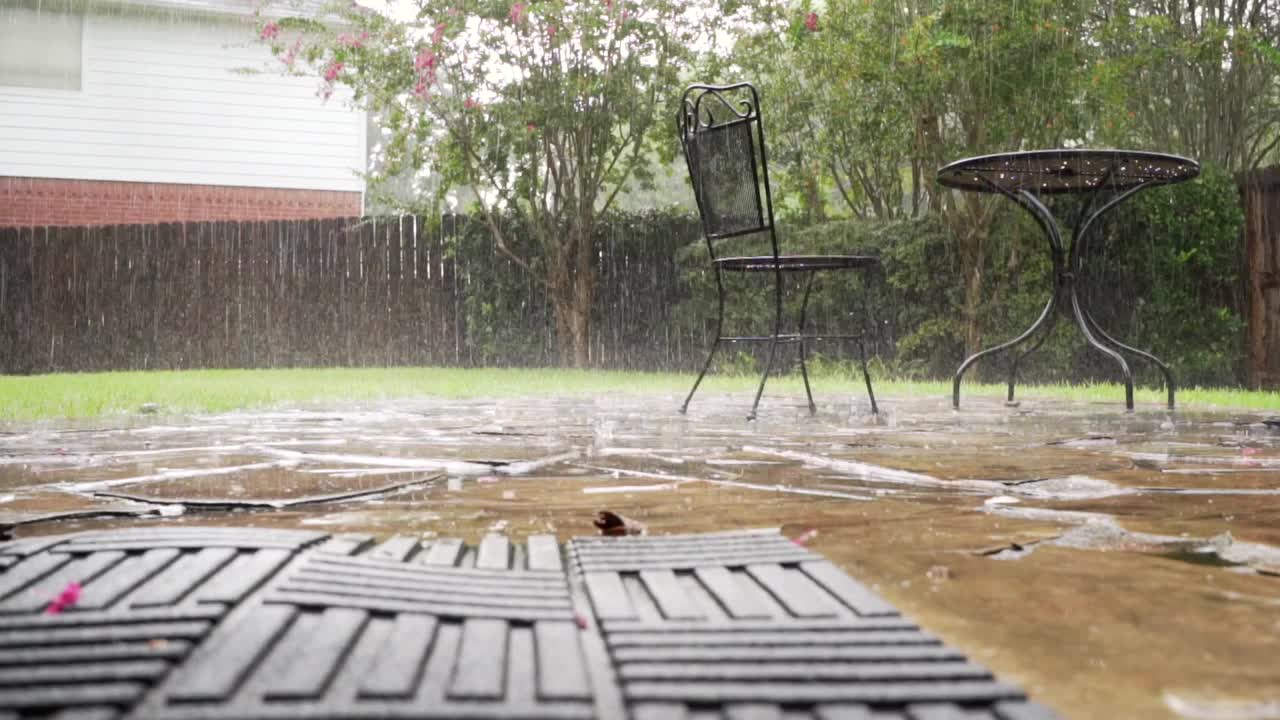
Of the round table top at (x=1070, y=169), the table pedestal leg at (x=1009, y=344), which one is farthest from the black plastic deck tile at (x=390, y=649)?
the table pedestal leg at (x=1009, y=344)

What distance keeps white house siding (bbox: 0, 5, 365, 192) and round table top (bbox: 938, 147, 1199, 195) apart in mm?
10593

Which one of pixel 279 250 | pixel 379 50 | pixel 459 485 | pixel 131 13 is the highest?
pixel 131 13

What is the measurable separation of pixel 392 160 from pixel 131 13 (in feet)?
17.6

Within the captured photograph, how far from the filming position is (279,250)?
11.7 m

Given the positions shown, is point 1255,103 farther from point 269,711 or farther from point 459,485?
point 269,711

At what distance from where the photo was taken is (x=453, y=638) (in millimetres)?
862

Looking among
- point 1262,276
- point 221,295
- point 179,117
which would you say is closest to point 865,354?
point 1262,276

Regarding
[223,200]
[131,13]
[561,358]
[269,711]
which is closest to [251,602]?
[269,711]

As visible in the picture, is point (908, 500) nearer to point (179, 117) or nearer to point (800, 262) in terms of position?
point (800, 262)

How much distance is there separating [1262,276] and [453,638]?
7.26 m

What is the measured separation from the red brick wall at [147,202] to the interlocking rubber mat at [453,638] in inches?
520

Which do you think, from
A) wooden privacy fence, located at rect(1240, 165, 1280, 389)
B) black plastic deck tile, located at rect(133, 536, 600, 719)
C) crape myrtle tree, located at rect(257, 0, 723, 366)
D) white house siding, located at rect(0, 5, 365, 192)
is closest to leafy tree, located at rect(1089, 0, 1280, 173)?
wooden privacy fence, located at rect(1240, 165, 1280, 389)

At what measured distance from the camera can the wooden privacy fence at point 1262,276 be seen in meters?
6.75

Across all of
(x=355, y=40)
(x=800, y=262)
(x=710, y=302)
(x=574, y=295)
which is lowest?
(x=800, y=262)
